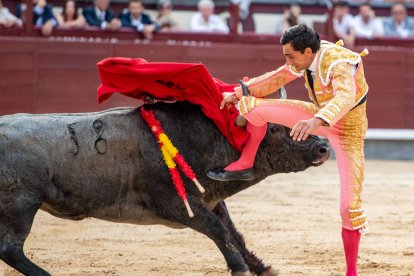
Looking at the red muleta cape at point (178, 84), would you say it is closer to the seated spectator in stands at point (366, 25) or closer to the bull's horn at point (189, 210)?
the bull's horn at point (189, 210)

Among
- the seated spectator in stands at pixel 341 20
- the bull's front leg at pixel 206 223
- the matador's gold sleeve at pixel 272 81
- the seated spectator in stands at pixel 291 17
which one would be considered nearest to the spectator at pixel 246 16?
the seated spectator in stands at pixel 291 17

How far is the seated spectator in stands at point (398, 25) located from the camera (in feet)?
34.8

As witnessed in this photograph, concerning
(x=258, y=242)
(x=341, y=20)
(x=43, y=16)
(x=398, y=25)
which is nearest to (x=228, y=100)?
(x=258, y=242)

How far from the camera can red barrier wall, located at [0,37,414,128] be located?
388 inches

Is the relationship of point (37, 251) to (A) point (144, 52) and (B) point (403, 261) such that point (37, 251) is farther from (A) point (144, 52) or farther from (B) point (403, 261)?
(A) point (144, 52)

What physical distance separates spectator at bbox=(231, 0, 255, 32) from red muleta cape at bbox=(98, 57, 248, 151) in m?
6.18

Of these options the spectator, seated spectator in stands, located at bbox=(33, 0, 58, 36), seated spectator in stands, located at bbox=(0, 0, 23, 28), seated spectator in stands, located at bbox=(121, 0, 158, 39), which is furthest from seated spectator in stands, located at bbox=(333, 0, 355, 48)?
seated spectator in stands, located at bbox=(0, 0, 23, 28)

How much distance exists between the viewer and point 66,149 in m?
4.14

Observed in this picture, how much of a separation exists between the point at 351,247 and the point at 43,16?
6.58m

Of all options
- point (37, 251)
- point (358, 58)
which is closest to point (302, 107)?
point (358, 58)

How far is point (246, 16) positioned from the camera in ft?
34.9

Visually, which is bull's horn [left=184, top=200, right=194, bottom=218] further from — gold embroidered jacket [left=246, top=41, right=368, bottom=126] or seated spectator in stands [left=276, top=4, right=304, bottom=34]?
seated spectator in stands [left=276, top=4, right=304, bottom=34]

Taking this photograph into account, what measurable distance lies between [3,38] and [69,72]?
0.78 meters

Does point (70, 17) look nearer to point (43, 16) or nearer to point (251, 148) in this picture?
point (43, 16)
